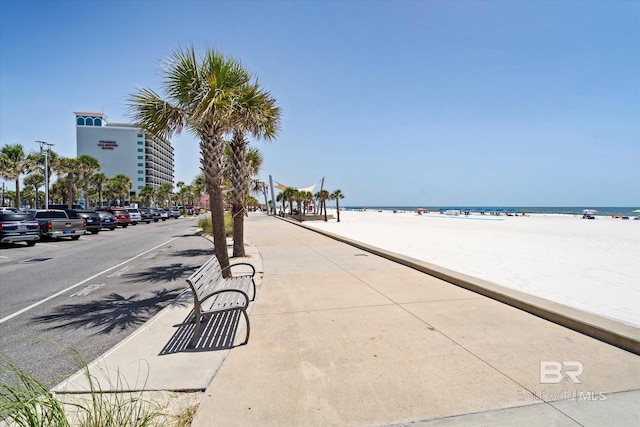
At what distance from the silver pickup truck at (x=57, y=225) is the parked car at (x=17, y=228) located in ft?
4.29

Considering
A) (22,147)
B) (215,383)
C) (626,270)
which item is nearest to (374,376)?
(215,383)

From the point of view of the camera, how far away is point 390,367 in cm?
356

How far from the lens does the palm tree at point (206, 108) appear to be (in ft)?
24.2

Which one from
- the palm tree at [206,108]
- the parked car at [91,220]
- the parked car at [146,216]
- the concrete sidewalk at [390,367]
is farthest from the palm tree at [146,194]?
the concrete sidewalk at [390,367]

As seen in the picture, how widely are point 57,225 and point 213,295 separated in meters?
17.1

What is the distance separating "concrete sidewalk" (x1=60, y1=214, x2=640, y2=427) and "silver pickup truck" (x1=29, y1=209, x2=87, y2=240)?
15639 millimetres

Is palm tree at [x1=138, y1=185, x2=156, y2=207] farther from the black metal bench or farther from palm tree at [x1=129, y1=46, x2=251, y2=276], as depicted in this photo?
the black metal bench

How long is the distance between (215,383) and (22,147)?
54.4 m

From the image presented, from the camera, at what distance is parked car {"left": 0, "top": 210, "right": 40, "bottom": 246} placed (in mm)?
14625

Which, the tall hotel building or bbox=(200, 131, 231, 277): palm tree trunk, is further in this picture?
the tall hotel building

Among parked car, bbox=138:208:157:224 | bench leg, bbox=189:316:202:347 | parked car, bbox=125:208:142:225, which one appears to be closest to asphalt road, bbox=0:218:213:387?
bench leg, bbox=189:316:202:347

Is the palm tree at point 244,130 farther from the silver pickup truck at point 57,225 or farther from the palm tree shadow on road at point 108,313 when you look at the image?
the silver pickup truck at point 57,225

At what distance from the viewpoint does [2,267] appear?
10133 millimetres

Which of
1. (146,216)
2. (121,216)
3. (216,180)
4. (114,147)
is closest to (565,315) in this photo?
(216,180)
